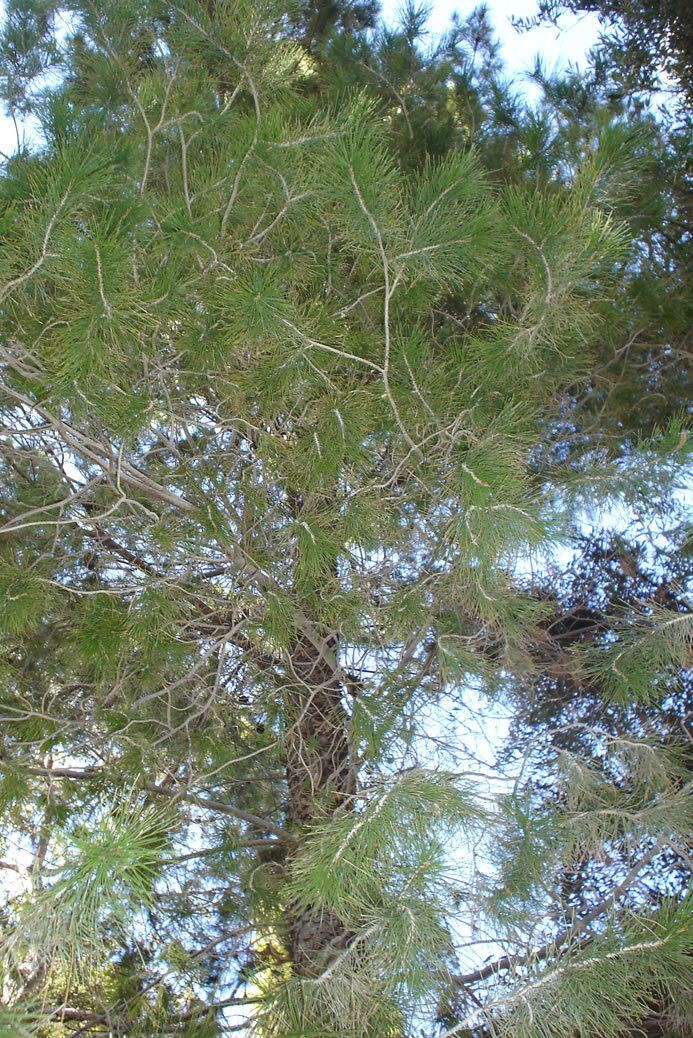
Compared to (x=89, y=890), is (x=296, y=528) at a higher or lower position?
higher

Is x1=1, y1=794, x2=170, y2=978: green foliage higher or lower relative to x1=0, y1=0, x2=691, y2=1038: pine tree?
lower

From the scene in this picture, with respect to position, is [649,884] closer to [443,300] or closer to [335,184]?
[443,300]

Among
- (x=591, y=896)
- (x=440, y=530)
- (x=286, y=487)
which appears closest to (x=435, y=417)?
(x=440, y=530)

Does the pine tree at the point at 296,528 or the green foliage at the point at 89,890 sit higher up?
the pine tree at the point at 296,528

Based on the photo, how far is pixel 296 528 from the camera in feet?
4.65

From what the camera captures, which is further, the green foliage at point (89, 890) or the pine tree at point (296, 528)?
the pine tree at point (296, 528)

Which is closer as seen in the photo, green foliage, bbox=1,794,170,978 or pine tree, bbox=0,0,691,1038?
green foliage, bbox=1,794,170,978

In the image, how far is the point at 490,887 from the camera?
145cm

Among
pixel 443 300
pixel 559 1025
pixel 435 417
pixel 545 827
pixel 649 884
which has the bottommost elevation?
pixel 559 1025

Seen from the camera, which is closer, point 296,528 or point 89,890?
point 89,890

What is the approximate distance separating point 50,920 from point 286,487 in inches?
35.5

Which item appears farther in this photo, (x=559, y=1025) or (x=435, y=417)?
(x=435, y=417)

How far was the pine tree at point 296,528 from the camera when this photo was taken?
1.15 metres

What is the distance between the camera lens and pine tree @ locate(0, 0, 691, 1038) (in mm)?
1152
